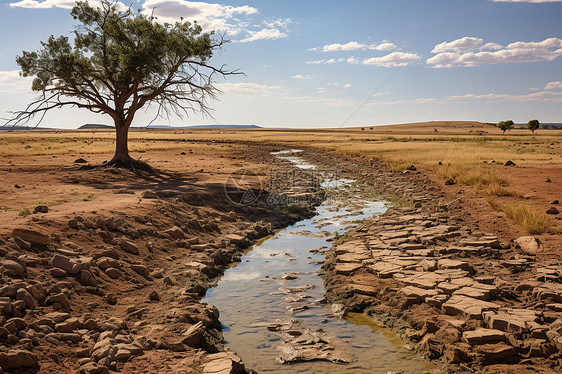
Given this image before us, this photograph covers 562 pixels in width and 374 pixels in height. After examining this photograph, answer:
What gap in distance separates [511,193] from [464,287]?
947 cm

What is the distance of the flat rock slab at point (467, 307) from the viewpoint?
6.22 meters

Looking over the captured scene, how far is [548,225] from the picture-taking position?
10508mm

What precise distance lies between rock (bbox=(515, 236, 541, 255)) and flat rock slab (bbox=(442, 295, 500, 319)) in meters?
3.20

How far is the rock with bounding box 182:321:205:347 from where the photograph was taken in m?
5.83

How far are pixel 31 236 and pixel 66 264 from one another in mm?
1007

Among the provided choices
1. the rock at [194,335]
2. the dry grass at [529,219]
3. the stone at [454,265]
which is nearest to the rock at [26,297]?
the rock at [194,335]

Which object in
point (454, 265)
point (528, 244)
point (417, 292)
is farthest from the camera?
point (528, 244)

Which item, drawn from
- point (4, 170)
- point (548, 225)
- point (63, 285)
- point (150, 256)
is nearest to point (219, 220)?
point (150, 256)

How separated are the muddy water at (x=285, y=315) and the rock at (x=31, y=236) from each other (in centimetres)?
305

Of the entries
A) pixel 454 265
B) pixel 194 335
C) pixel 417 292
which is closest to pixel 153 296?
pixel 194 335

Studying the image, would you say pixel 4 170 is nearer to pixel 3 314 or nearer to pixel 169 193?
pixel 169 193

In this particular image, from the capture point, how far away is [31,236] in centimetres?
768

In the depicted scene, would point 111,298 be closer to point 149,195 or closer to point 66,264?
point 66,264

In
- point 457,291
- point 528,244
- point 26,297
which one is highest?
→ point 26,297
